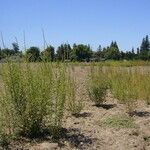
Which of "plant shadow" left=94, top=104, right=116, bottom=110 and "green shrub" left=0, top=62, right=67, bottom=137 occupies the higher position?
"green shrub" left=0, top=62, right=67, bottom=137

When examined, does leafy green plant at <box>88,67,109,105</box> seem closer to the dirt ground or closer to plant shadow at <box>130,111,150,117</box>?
the dirt ground

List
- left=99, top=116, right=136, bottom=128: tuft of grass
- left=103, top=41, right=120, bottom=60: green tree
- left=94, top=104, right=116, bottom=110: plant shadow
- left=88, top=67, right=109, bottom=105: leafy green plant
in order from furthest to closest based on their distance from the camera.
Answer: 1. left=103, top=41, right=120, bottom=60: green tree
2. left=88, top=67, right=109, bottom=105: leafy green plant
3. left=94, top=104, right=116, bottom=110: plant shadow
4. left=99, top=116, right=136, bottom=128: tuft of grass

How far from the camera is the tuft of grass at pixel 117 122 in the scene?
772 cm

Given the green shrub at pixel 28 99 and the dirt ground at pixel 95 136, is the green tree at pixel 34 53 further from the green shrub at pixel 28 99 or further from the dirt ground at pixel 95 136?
the dirt ground at pixel 95 136

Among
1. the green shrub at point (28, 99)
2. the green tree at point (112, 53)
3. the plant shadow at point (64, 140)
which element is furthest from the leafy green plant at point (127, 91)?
the green tree at point (112, 53)

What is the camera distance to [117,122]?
789 cm

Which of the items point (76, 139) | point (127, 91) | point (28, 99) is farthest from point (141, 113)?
point (28, 99)

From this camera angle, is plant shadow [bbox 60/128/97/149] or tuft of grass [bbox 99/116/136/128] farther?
tuft of grass [bbox 99/116/136/128]

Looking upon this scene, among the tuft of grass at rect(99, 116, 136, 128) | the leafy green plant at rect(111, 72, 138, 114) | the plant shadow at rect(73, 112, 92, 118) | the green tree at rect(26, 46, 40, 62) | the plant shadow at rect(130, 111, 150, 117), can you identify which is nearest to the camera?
the green tree at rect(26, 46, 40, 62)

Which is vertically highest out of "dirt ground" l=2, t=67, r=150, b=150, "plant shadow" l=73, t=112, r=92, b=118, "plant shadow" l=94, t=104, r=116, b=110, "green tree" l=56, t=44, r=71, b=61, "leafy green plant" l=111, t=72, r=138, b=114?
"green tree" l=56, t=44, r=71, b=61

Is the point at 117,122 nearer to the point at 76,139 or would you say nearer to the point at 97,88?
the point at 76,139

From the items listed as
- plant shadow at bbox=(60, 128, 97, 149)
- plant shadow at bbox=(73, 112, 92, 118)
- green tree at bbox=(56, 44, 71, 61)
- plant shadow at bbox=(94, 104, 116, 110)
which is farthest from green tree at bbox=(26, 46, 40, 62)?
plant shadow at bbox=(94, 104, 116, 110)

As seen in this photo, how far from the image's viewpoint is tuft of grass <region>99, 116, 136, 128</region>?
7723 mm

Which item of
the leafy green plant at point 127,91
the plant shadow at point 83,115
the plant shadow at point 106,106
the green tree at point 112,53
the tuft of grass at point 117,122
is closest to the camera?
the tuft of grass at point 117,122
